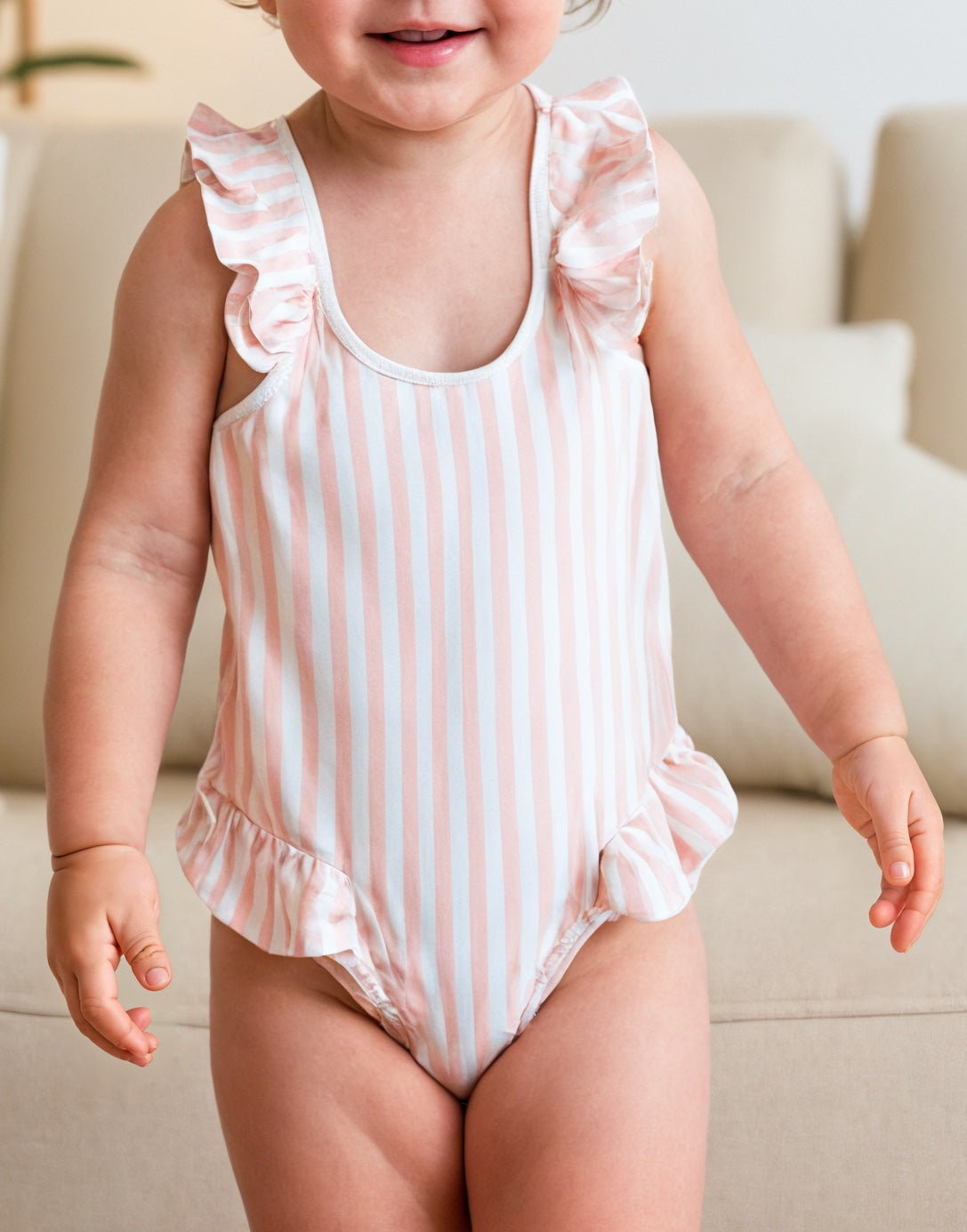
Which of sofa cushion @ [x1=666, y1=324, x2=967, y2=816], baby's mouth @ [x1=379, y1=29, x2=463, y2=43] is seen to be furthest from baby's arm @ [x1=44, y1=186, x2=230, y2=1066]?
sofa cushion @ [x1=666, y1=324, x2=967, y2=816]

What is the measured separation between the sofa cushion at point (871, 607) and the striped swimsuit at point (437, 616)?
1.68ft

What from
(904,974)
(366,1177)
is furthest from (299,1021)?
(904,974)

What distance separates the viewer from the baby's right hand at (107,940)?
0.66 m

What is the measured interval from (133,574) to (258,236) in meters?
0.19

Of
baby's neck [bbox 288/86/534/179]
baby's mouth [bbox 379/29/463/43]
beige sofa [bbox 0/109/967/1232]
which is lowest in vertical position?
beige sofa [bbox 0/109/967/1232]

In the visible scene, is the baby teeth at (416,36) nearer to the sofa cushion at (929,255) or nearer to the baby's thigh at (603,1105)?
the baby's thigh at (603,1105)

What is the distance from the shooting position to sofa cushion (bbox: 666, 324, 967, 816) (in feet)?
3.96

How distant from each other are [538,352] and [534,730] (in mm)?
193

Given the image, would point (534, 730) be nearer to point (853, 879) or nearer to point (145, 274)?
point (145, 274)

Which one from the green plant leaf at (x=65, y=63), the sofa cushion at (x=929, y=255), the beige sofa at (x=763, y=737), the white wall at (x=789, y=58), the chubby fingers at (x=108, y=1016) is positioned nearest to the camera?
the chubby fingers at (x=108, y=1016)

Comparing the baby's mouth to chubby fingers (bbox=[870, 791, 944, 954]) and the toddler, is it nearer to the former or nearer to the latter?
the toddler

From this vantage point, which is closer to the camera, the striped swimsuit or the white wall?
the striped swimsuit

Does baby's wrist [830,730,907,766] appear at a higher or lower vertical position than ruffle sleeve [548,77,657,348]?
lower

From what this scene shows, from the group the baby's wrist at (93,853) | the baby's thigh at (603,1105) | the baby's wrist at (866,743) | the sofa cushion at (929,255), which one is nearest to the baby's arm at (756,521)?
the baby's wrist at (866,743)
